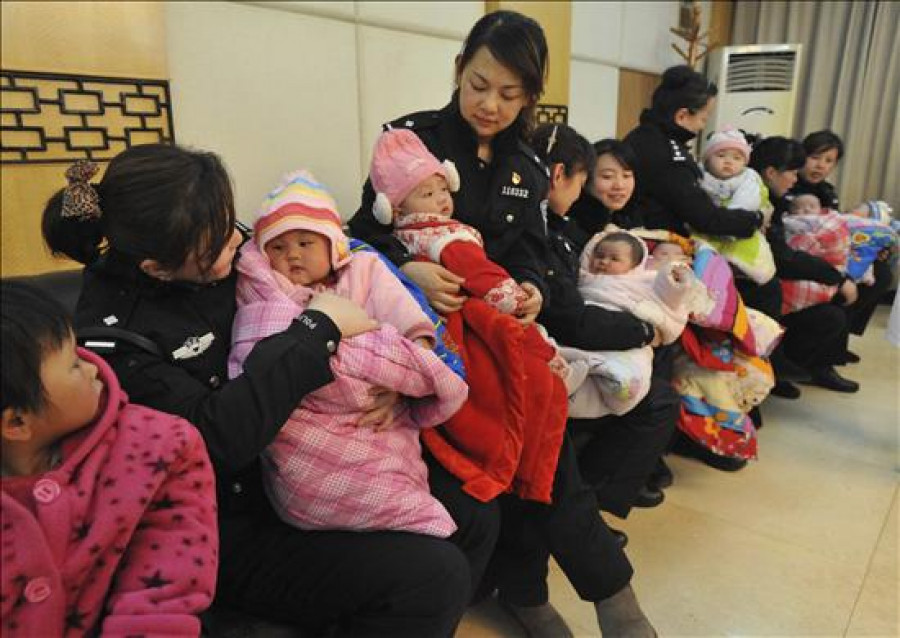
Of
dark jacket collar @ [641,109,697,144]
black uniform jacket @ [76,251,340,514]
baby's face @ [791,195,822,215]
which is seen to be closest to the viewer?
black uniform jacket @ [76,251,340,514]

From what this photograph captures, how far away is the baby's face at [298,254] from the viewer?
1.20 metres

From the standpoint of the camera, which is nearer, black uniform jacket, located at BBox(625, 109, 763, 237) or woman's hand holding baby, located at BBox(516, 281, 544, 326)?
woman's hand holding baby, located at BBox(516, 281, 544, 326)

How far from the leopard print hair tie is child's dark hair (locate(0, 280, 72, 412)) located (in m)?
0.29

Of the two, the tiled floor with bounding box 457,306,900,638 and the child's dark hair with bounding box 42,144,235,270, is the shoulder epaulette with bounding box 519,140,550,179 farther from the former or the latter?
the tiled floor with bounding box 457,306,900,638

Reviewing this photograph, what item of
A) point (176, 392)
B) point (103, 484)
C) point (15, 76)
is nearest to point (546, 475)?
point (176, 392)

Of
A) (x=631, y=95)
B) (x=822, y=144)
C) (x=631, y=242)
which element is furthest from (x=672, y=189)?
(x=631, y=95)

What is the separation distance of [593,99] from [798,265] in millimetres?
1975

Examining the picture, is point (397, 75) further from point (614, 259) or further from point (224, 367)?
point (224, 367)

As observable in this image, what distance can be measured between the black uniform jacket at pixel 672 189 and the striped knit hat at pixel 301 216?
1.46 metres

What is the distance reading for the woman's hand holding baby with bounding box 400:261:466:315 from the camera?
4.44ft

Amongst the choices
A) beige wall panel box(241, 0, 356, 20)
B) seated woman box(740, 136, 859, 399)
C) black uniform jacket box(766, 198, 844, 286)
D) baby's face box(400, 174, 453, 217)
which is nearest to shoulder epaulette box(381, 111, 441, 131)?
baby's face box(400, 174, 453, 217)

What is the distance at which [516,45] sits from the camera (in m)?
1.45

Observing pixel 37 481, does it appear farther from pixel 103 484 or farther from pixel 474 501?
pixel 474 501

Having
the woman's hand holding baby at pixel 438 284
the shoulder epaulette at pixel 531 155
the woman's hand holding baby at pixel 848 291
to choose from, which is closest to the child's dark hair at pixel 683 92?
the shoulder epaulette at pixel 531 155
